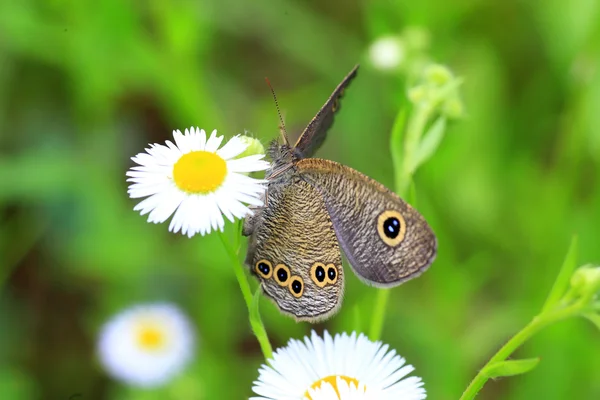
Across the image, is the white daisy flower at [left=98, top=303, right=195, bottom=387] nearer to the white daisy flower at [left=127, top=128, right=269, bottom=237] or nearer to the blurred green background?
the blurred green background

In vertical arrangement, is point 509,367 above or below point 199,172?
below

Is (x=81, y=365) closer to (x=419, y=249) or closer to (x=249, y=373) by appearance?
(x=249, y=373)

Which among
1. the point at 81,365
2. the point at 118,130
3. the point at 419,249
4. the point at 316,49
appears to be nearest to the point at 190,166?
the point at 419,249

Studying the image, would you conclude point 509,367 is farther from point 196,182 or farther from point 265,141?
point 265,141

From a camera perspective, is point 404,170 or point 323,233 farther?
point 404,170

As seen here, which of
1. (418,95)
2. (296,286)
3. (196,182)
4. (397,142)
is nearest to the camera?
(196,182)

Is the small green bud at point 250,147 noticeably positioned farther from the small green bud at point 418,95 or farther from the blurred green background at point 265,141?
the blurred green background at point 265,141

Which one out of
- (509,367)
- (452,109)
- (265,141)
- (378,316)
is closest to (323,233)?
(378,316)
